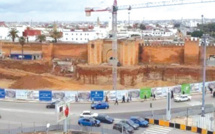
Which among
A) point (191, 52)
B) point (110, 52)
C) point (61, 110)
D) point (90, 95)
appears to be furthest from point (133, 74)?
point (61, 110)

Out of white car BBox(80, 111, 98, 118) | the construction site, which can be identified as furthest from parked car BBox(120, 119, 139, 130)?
the construction site

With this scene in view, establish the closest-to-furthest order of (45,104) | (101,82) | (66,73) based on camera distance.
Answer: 1. (45,104)
2. (101,82)
3. (66,73)

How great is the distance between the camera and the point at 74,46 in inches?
2539

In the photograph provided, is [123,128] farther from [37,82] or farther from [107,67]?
[107,67]

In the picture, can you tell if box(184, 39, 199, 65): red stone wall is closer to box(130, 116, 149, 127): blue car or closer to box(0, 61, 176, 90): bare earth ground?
box(0, 61, 176, 90): bare earth ground

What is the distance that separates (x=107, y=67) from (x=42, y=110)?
21635 mm

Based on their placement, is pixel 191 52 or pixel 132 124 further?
pixel 191 52

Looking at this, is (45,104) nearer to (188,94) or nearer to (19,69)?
(188,94)

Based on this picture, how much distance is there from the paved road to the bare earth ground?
11.9m

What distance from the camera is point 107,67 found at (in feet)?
179

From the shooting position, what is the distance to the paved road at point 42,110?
30.8m

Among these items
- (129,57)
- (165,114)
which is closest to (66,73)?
(129,57)

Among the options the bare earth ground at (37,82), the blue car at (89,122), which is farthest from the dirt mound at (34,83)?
the blue car at (89,122)

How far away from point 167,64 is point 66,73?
1641 centimetres
